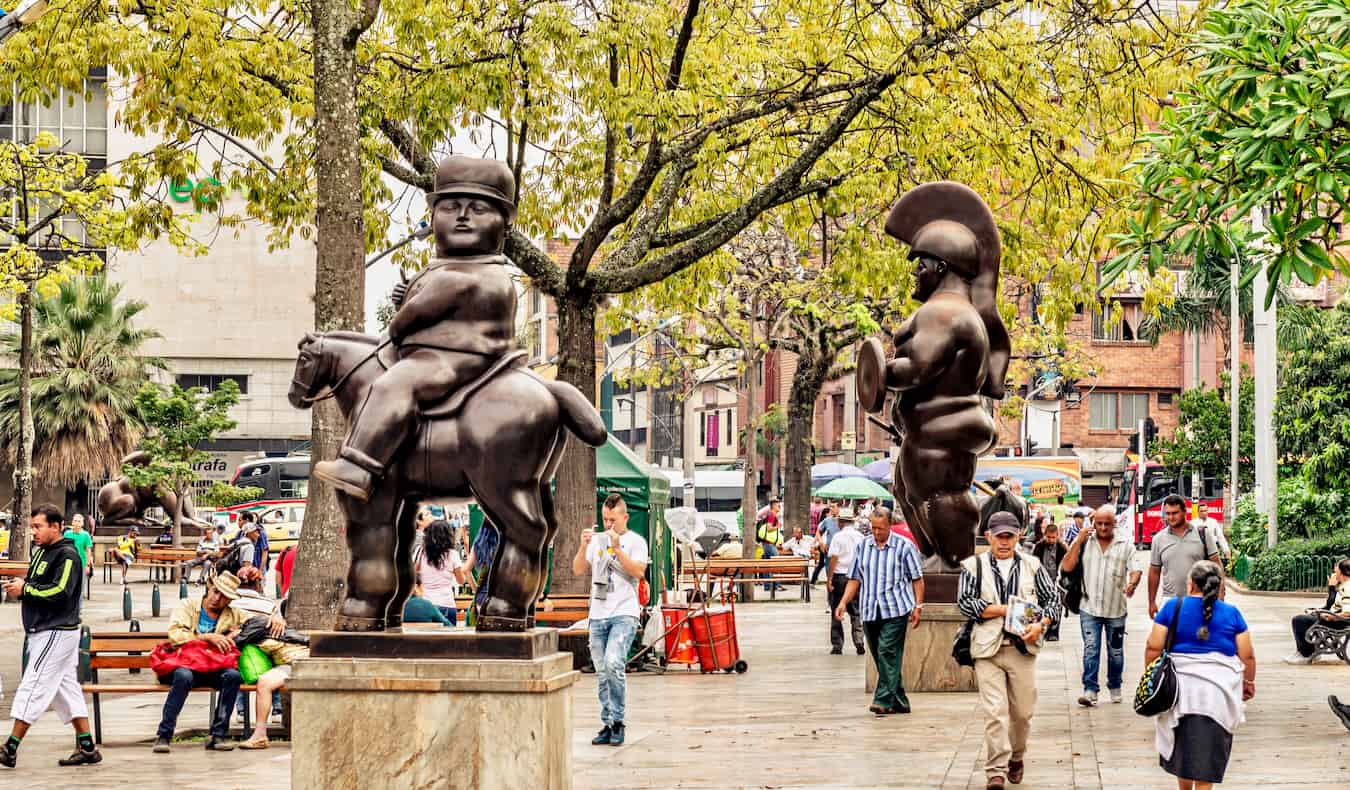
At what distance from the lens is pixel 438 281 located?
8141mm

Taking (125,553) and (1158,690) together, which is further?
(125,553)

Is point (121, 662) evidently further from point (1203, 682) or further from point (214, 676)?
point (1203, 682)

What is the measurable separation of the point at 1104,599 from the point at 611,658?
4.82 metres

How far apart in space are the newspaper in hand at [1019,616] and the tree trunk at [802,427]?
22.8m

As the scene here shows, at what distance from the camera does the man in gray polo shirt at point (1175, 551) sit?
49.2 ft

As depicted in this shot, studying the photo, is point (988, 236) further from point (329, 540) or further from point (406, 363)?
point (406, 363)

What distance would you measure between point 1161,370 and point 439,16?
5134 centimetres

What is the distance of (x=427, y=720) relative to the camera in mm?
7820

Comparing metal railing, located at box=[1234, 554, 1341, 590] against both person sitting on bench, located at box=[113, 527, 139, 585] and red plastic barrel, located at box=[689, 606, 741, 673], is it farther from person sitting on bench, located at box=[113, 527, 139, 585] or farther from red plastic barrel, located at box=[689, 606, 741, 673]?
person sitting on bench, located at box=[113, 527, 139, 585]

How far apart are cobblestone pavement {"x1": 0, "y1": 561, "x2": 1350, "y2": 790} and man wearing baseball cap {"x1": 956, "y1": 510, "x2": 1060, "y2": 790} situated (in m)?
0.44

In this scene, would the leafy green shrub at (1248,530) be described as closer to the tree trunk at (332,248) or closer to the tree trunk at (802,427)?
the tree trunk at (802,427)

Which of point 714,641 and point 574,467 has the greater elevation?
point 574,467

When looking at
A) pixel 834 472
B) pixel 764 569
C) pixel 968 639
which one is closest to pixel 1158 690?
pixel 968 639

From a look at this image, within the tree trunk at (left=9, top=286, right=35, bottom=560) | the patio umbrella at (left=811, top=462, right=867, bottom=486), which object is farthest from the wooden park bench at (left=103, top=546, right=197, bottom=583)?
the patio umbrella at (left=811, top=462, right=867, bottom=486)
